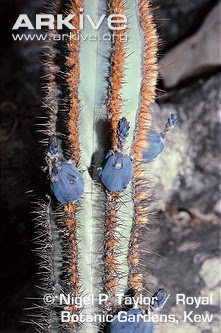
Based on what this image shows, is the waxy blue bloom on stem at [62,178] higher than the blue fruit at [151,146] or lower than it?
lower

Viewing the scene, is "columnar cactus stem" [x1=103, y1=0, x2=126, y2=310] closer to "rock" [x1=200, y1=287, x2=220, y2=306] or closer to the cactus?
the cactus

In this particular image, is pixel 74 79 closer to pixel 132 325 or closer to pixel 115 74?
pixel 115 74

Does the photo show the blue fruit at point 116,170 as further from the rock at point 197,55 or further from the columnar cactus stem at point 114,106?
the rock at point 197,55

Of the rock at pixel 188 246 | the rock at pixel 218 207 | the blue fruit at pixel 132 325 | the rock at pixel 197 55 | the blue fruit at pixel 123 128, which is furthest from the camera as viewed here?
the rock at pixel 197 55

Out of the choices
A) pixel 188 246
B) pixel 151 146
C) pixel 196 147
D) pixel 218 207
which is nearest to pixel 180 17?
pixel 196 147

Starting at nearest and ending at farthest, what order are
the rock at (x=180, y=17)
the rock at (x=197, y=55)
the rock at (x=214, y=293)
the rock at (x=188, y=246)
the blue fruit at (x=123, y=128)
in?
the blue fruit at (x=123, y=128) → the rock at (x=214, y=293) → the rock at (x=188, y=246) → the rock at (x=197, y=55) → the rock at (x=180, y=17)

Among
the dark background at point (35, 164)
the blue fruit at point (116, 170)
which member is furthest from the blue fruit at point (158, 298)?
the dark background at point (35, 164)

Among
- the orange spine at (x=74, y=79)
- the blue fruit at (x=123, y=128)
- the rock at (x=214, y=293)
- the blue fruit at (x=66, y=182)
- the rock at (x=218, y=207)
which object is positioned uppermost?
the orange spine at (x=74, y=79)
